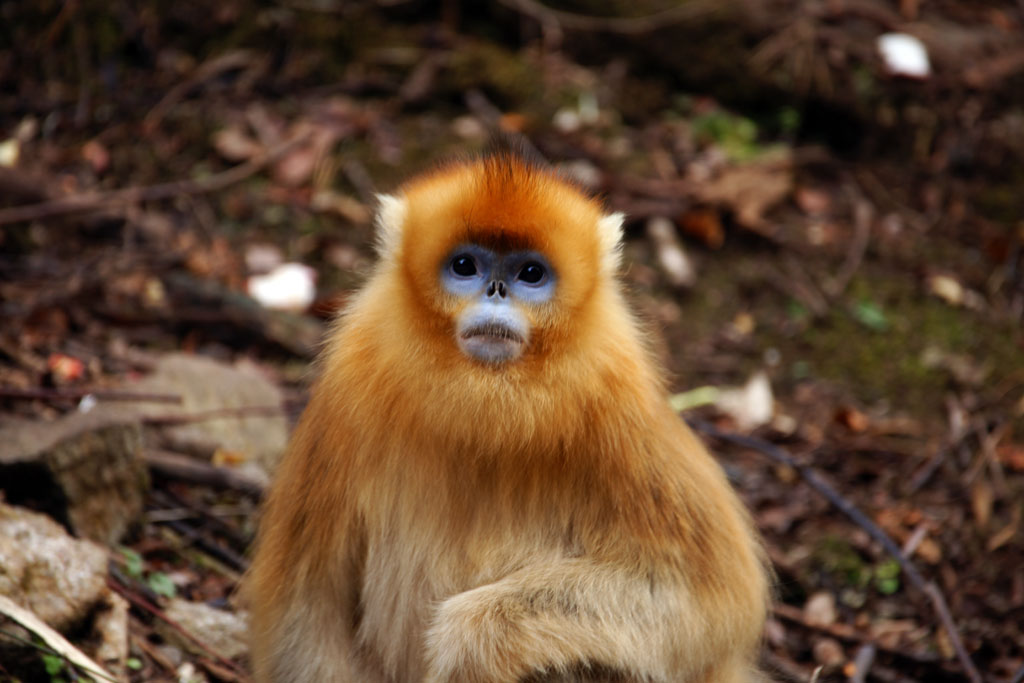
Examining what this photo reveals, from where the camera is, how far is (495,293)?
262cm

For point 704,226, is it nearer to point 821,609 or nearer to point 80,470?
point 821,609

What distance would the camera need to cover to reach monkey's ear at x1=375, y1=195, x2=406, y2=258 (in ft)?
9.51

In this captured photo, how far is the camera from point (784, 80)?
673 centimetres

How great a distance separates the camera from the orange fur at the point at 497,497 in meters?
2.69

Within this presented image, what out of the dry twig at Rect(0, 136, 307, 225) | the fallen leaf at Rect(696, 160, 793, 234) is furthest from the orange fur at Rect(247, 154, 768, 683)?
the fallen leaf at Rect(696, 160, 793, 234)

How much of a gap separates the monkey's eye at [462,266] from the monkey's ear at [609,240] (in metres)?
0.40

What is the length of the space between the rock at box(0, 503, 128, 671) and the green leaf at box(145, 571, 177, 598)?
0.84ft

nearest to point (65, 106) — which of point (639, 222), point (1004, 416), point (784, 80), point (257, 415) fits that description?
point (257, 415)

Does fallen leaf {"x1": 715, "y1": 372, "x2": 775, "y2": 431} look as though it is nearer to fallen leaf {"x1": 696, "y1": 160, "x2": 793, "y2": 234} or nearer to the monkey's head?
fallen leaf {"x1": 696, "y1": 160, "x2": 793, "y2": 234}

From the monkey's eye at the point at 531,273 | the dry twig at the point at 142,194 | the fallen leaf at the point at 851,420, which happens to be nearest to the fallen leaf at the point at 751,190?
the fallen leaf at the point at 851,420

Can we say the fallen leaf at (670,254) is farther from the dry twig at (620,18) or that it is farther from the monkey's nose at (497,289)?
the monkey's nose at (497,289)

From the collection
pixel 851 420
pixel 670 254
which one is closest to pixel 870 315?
pixel 851 420

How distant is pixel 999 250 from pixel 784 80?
1.66 meters

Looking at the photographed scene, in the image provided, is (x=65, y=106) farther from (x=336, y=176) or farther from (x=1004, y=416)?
(x=1004, y=416)
